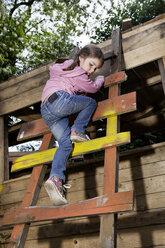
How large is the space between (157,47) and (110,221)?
7.52 ft

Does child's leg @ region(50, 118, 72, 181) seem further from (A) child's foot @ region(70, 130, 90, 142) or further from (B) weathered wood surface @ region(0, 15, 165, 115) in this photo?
(B) weathered wood surface @ region(0, 15, 165, 115)

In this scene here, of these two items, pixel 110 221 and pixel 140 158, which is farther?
pixel 140 158

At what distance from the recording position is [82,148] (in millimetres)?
2721

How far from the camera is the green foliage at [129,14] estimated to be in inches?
542

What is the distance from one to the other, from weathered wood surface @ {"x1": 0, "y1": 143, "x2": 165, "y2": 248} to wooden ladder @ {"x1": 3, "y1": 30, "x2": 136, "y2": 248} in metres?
0.99

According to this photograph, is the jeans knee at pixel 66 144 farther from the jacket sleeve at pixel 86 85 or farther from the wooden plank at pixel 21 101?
the wooden plank at pixel 21 101

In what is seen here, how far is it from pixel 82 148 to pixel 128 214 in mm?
1311

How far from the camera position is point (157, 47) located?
345cm

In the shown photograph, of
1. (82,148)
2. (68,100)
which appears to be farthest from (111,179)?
(68,100)

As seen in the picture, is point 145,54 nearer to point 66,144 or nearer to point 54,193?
point 66,144

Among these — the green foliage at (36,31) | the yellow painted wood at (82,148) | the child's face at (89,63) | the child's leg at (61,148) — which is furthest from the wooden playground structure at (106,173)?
the green foliage at (36,31)

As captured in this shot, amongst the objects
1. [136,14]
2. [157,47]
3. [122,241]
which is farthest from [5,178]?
[136,14]

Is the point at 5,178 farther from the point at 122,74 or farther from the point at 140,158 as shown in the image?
the point at 122,74

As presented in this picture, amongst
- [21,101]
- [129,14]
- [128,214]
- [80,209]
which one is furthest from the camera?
[129,14]
